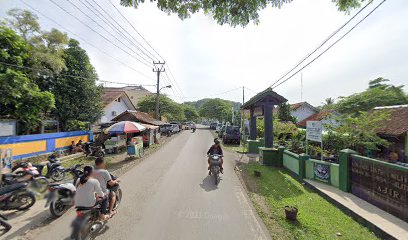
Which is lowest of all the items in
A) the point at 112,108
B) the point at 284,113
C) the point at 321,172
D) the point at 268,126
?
the point at 321,172

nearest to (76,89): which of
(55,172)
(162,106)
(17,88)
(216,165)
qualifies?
(17,88)

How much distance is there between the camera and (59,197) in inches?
245

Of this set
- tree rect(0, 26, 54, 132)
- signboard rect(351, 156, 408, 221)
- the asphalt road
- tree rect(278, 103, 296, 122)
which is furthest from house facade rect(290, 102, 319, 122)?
tree rect(0, 26, 54, 132)

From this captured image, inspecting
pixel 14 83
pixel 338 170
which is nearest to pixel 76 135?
pixel 14 83

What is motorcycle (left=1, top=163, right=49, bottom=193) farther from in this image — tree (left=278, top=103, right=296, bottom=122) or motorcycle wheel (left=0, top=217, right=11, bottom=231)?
tree (left=278, top=103, right=296, bottom=122)

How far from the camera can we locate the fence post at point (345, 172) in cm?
829

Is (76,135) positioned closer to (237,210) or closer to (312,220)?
(237,210)

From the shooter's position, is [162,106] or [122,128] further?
[162,106]

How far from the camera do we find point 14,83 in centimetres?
1283

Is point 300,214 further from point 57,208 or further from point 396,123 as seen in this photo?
point 396,123

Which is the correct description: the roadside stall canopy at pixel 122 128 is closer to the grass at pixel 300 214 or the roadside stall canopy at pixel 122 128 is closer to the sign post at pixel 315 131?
the grass at pixel 300 214

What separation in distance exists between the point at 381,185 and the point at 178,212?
18.7ft

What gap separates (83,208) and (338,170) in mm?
8299

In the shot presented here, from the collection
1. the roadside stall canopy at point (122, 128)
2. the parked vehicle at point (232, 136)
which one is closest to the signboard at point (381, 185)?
the roadside stall canopy at point (122, 128)
